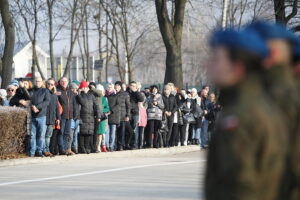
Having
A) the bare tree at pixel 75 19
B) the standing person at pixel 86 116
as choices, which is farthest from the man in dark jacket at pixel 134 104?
the bare tree at pixel 75 19

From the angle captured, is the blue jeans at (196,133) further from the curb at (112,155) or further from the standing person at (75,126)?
the standing person at (75,126)

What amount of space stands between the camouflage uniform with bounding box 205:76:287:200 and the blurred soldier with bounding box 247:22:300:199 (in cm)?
11

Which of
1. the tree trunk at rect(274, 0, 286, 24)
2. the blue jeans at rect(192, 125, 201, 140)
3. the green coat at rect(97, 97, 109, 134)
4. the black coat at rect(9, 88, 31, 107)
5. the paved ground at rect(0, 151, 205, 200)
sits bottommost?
the paved ground at rect(0, 151, 205, 200)

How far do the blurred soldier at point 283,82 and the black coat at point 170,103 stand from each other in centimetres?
2266

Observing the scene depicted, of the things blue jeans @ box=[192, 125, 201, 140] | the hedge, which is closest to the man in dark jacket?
blue jeans @ box=[192, 125, 201, 140]

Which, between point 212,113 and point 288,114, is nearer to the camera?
point 288,114

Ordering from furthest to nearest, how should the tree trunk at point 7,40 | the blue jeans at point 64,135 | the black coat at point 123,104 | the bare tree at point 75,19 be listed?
the bare tree at point 75,19 < the tree trunk at point 7,40 < the black coat at point 123,104 < the blue jeans at point 64,135

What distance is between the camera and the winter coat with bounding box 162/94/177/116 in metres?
27.7

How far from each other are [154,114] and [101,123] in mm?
2932

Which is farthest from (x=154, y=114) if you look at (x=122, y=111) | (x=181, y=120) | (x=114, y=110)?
(x=114, y=110)

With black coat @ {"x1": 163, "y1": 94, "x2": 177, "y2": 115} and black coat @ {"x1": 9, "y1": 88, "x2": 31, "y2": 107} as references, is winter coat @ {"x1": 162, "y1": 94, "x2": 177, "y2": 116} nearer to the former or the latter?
black coat @ {"x1": 163, "y1": 94, "x2": 177, "y2": 115}

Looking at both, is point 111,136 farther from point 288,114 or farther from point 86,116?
point 288,114

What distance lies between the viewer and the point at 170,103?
27766 mm

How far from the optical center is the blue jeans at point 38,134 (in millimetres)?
21469
